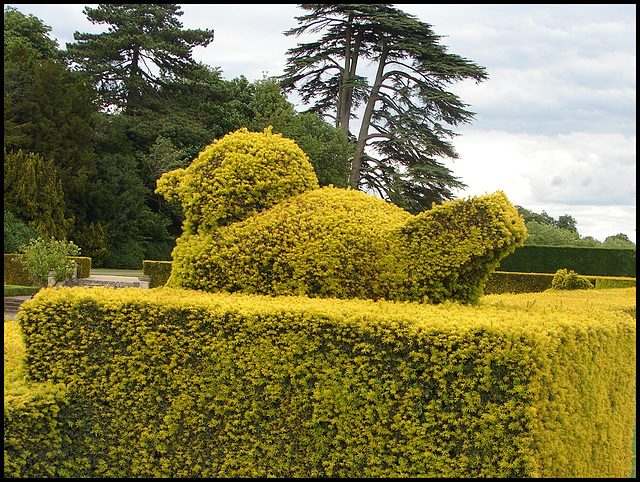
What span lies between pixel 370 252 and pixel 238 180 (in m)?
1.55

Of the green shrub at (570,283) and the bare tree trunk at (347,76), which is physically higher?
the bare tree trunk at (347,76)

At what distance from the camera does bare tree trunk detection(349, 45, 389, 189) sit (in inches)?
1383

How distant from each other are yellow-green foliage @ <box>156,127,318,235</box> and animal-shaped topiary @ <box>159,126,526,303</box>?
0.33 m

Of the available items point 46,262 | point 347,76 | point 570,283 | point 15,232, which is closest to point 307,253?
point 570,283

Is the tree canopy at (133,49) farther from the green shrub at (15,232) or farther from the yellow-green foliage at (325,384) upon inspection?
the yellow-green foliage at (325,384)

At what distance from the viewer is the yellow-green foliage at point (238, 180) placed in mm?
Result: 5652

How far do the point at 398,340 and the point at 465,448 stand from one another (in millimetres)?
841

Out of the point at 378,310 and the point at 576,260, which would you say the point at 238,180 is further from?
the point at 576,260

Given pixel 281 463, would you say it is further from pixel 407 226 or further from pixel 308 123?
pixel 308 123

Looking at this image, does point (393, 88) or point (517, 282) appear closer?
point (517, 282)

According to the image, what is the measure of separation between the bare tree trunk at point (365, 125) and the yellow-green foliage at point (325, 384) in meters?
30.5

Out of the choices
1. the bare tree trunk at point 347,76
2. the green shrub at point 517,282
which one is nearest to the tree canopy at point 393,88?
the bare tree trunk at point 347,76

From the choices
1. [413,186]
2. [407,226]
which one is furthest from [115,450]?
[413,186]

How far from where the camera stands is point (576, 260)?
26922 millimetres
